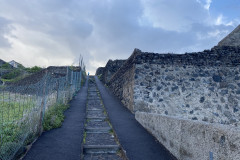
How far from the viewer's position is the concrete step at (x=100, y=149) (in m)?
4.83

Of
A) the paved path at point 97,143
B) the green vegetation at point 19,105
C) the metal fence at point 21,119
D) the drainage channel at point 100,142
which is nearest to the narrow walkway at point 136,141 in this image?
the paved path at point 97,143

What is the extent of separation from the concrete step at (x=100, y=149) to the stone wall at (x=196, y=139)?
133 centimetres

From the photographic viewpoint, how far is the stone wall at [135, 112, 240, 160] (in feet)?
8.18

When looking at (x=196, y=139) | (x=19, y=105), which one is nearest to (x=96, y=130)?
(x=19, y=105)

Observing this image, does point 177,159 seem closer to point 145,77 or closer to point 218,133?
point 218,133

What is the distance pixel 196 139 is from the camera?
3.31 meters

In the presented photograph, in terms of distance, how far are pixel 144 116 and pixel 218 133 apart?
13.2ft

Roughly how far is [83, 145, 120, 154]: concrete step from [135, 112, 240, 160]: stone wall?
133 cm

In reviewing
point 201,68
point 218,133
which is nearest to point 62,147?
point 218,133

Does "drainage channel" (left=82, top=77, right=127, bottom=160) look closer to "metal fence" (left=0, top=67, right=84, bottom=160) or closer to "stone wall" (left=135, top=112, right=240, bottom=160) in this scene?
"stone wall" (left=135, top=112, right=240, bottom=160)

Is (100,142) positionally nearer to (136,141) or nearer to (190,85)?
(136,141)

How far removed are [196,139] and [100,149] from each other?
254cm

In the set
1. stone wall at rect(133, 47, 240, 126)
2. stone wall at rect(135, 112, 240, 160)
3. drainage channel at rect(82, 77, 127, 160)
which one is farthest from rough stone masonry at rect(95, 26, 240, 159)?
stone wall at rect(135, 112, 240, 160)

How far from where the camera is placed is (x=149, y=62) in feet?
29.5
